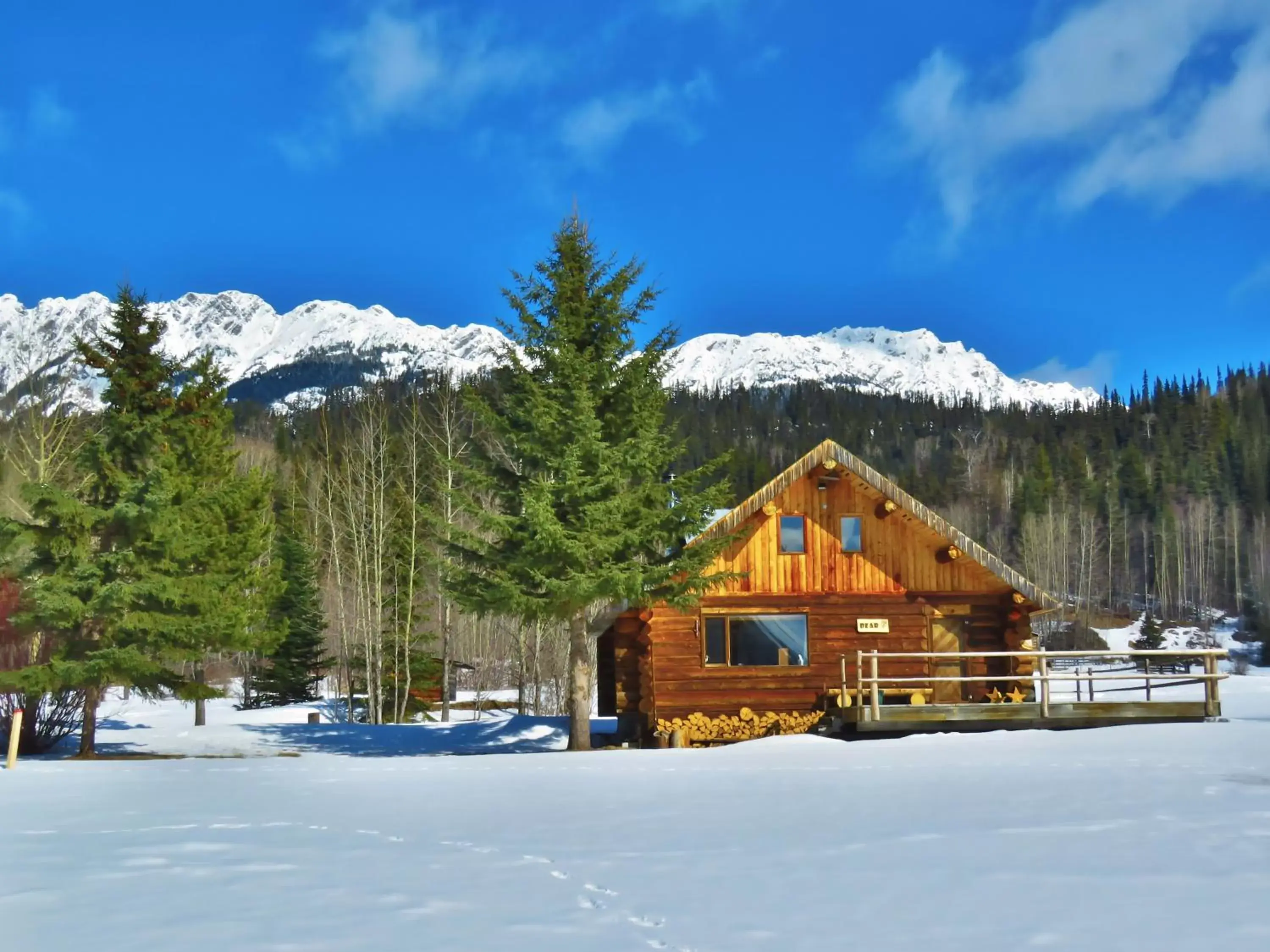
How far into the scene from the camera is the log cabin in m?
24.8

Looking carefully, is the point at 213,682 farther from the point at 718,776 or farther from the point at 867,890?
the point at 867,890

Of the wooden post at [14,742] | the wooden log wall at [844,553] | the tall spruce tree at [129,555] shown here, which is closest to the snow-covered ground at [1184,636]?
the wooden log wall at [844,553]

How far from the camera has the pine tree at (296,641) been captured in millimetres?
47219

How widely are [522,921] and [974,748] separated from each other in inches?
509

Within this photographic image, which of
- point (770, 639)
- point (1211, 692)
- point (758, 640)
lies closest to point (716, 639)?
point (758, 640)

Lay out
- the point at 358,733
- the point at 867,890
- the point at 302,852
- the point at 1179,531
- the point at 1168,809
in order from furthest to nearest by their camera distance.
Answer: the point at 1179,531 < the point at 358,733 < the point at 1168,809 < the point at 302,852 < the point at 867,890

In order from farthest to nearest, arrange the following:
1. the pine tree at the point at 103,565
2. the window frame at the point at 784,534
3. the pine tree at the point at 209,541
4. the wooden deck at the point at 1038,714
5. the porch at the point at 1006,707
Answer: the window frame at the point at 784,534, the pine tree at the point at 209,541, the pine tree at the point at 103,565, the wooden deck at the point at 1038,714, the porch at the point at 1006,707

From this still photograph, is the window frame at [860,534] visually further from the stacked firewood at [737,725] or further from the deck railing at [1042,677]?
the stacked firewood at [737,725]

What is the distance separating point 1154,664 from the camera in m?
58.0

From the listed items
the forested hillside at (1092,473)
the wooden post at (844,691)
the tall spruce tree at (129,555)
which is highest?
the forested hillside at (1092,473)

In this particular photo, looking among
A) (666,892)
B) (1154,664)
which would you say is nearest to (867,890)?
(666,892)

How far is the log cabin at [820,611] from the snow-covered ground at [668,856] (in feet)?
26.4

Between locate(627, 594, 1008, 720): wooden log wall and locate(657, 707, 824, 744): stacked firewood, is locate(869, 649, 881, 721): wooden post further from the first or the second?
locate(657, 707, 824, 744): stacked firewood

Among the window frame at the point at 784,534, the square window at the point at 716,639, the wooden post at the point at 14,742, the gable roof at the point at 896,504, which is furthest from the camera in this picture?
the window frame at the point at 784,534
